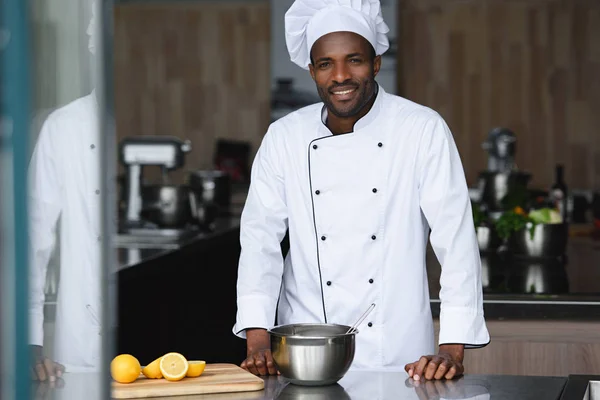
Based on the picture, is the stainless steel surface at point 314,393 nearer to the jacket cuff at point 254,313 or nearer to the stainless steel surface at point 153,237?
the jacket cuff at point 254,313

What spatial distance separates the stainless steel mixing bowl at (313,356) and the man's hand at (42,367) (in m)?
0.86

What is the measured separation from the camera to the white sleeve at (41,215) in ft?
2.15

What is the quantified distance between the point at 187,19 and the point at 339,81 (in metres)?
5.69

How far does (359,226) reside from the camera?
2.13m

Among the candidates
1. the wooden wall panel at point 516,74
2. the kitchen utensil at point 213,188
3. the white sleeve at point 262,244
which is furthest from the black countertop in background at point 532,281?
the wooden wall panel at point 516,74

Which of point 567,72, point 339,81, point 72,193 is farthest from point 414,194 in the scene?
point 567,72

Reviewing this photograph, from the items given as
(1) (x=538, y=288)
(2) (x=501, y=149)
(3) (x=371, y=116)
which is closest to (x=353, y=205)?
(3) (x=371, y=116)

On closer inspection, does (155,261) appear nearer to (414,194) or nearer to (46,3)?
(414,194)

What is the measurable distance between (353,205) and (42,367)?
58.1 inches

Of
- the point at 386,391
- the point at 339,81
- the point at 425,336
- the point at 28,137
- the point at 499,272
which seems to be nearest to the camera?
the point at 28,137

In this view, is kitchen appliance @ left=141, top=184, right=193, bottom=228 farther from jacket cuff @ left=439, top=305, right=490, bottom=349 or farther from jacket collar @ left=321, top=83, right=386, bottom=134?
jacket cuff @ left=439, top=305, right=490, bottom=349

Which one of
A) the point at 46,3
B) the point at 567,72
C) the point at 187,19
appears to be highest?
the point at 187,19

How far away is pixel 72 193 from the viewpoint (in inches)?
28.6

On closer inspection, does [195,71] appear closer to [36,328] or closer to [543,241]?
[543,241]
